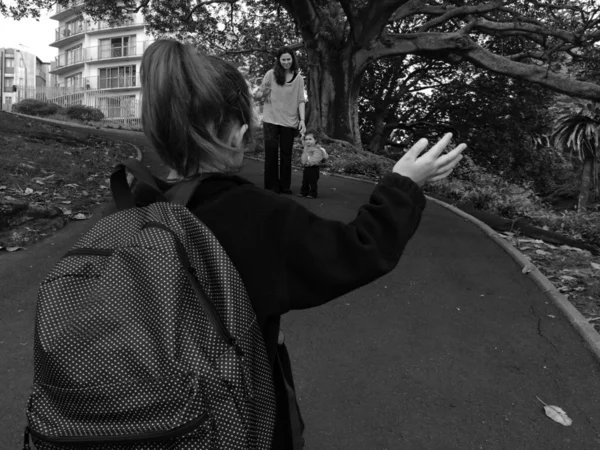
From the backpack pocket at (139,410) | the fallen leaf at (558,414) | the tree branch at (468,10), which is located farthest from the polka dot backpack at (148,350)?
the tree branch at (468,10)

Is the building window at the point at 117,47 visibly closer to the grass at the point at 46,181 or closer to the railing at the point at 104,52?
the railing at the point at 104,52

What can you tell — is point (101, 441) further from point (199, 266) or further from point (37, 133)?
point (37, 133)

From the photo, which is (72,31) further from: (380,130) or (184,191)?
(184,191)

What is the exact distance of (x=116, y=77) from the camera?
47.6 meters

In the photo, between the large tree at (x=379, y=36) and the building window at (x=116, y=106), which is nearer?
the large tree at (x=379, y=36)

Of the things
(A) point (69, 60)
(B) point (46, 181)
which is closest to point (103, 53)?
(A) point (69, 60)

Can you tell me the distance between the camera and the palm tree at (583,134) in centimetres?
2347

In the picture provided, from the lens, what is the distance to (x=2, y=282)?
4332 mm

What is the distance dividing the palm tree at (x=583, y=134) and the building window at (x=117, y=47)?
37496mm

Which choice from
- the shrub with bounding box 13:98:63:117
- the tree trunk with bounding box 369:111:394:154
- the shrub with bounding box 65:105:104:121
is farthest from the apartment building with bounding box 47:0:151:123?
the tree trunk with bounding box 369:111:394:154

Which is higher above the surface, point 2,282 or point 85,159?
point 85,159

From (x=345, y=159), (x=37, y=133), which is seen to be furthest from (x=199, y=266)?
(x=37, y=133)

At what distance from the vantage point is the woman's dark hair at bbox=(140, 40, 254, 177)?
4.31 ft

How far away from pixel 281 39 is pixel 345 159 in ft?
27.1
